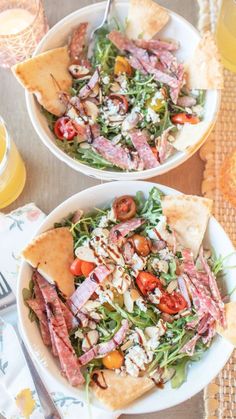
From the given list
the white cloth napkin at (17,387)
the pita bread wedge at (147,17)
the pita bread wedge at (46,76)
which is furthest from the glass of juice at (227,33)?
the white cloth napkin at (17,387)

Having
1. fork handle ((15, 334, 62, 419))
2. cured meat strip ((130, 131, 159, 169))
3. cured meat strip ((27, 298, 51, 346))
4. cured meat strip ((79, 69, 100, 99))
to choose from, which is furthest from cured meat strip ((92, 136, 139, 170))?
fork handle ((15, 334, 62, 419))

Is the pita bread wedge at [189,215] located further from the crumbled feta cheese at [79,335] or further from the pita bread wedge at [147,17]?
the pita bread wedge at [147,17]

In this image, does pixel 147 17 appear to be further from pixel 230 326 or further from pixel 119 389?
pixel 119 389

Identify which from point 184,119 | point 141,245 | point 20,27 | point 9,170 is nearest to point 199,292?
point 141,245

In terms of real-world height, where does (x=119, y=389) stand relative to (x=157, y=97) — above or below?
below

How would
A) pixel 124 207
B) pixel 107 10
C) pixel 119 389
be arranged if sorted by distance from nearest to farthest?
1. pixel 119 389
2. pixel 124 207
3. pixel 107 10

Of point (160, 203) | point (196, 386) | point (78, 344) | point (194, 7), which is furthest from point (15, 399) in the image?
point (194, 7)
